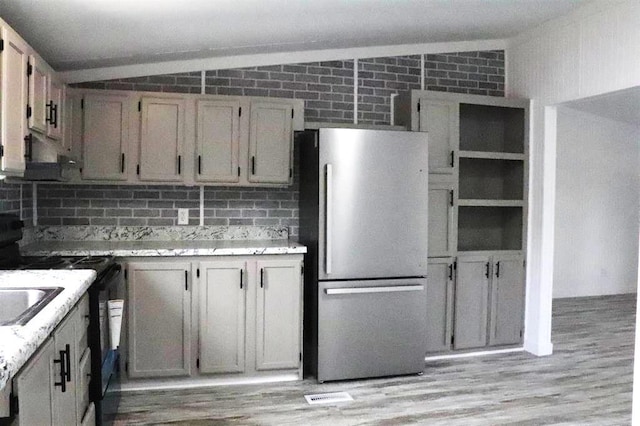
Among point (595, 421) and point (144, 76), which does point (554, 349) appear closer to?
point (595, 421)

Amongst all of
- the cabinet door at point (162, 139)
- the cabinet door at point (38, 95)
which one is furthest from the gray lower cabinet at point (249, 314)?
the cabinet door at point (38, 95)

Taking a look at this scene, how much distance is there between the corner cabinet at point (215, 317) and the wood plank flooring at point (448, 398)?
0.17 m

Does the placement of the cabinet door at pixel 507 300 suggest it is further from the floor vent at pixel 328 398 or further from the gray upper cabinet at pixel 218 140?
the gray upper cabinet at pixel 218 140

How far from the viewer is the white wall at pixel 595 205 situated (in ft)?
22.5

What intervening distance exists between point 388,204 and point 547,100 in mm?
1705

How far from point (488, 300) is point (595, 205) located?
3640 millimetres

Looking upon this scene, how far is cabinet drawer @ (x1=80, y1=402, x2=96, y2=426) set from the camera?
2.32 metres

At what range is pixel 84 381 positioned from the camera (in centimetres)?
237

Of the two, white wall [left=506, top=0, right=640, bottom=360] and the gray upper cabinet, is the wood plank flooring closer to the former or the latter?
white wall [left=506, top=0, right=640, bottom=360]

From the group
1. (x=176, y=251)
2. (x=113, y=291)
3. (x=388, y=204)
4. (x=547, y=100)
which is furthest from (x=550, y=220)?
(x=113, y=291)

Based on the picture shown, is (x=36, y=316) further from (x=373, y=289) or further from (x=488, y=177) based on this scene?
(x=488, y=177)

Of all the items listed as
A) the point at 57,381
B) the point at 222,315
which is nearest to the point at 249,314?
the point at 222,315

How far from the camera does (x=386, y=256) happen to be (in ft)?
12.1

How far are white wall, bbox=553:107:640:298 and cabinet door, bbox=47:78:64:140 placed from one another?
582cm
